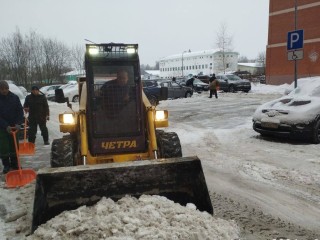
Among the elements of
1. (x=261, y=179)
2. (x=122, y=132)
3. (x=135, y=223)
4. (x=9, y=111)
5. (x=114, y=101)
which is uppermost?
(x=114, y=101)

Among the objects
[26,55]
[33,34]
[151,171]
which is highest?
[33,34]

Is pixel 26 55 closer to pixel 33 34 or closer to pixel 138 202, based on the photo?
pixel 33 34

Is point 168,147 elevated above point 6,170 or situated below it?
above

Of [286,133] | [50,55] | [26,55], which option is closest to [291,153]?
[286,133]

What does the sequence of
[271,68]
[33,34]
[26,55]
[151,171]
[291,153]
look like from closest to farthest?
[151,171], [291,153], [271,68], [26,55], [33,34]

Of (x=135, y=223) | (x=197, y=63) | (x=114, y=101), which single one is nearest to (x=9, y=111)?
(x=114, y=101)

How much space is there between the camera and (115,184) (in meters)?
4.14

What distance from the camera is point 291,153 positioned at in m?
8.08

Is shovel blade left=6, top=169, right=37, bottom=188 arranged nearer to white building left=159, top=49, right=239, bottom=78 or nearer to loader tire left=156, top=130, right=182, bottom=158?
loader tire left=156, top=130, right=182, bottom=158

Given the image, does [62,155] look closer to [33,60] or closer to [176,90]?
[176,90]

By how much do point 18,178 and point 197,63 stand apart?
101602 millimetres

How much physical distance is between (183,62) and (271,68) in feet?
245

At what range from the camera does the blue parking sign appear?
35.2 feet

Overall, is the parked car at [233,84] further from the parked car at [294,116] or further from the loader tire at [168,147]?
the loader tire at [168,147]
